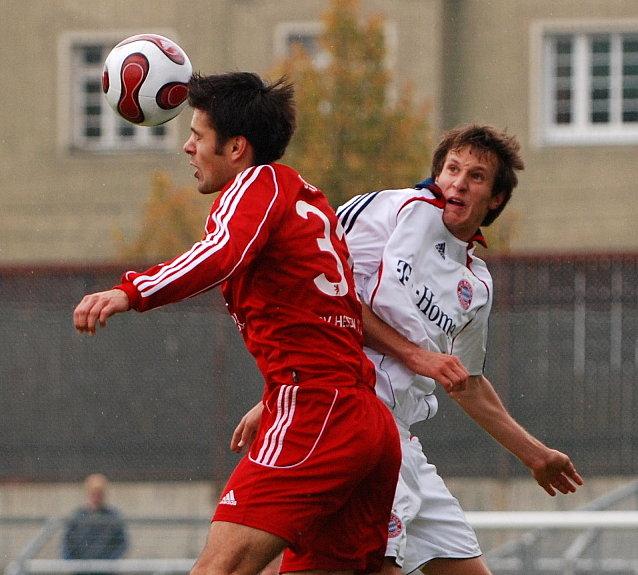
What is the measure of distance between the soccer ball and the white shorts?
1.24 m

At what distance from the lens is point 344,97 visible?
1598 centimetres

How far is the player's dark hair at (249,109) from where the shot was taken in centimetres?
441

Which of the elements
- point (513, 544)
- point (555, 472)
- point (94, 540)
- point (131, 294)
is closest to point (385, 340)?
point (555, 472)

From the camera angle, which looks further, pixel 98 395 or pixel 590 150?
pixel 590 150

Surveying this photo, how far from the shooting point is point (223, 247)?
13.3 ft

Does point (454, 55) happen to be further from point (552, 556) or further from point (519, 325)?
point (552, 556)

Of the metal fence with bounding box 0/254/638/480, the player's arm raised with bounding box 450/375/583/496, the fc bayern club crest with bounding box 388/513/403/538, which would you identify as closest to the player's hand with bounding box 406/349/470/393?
the fc bayern club crest with bounding box 388/513/403/538

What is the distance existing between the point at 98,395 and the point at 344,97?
4036 mm

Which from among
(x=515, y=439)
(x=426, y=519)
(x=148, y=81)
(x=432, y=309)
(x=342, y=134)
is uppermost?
(x=342, y=134)

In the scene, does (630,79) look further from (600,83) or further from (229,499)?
(229,499)

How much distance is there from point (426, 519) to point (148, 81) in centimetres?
160

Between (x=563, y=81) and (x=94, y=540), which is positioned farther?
(x=563, y=81)

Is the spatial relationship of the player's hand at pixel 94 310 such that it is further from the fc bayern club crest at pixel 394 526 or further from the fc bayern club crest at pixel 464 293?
the fc bayern club crest at pixel 464 293

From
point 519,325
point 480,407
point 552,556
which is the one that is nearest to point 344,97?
point 519,325
